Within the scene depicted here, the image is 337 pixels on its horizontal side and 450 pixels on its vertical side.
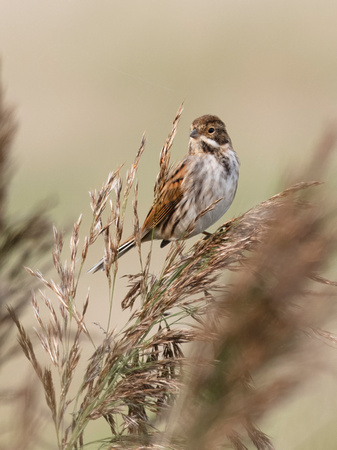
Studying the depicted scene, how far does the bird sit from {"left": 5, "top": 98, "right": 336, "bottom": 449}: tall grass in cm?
114

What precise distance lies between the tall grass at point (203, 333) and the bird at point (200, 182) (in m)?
1.14

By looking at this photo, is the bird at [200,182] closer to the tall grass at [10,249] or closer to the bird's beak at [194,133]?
the bird's beak at [194,133]

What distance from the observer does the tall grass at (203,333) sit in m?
1.03

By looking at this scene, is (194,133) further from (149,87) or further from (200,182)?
(149,87)

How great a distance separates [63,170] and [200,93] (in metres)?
1.95

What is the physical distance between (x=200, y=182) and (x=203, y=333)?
2108 millimetres

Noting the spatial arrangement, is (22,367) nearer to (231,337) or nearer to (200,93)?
(231,337)

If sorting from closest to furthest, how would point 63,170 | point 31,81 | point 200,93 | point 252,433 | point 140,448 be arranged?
point 252,433 < point 140,448 < point 63,170 < point 200,93 < point 31,81

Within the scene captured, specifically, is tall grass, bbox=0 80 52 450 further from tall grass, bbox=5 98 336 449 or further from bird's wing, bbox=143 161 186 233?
bird's wing, bbox=143 161 186 233

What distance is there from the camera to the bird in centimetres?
302

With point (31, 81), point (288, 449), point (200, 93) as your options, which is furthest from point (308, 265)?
point (31, 81)

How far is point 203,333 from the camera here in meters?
1.16

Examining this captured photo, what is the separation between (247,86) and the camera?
32.1 feet

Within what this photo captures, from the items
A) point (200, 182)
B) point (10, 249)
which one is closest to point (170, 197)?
point (200, 182)
